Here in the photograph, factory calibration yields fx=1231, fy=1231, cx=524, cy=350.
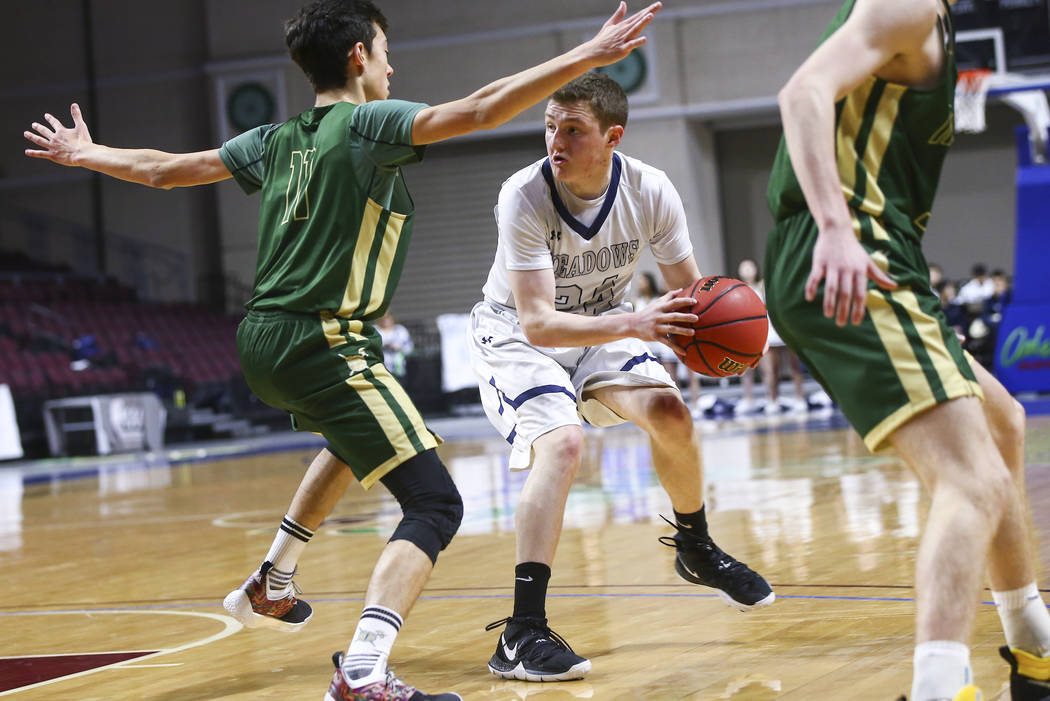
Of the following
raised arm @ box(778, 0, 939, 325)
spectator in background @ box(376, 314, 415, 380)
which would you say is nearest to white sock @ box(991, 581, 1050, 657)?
raised arm @ box(778, 0, 939, 325)

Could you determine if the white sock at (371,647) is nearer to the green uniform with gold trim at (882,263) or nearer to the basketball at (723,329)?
the basketball at (723,329)

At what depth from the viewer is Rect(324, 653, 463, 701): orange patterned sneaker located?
2.89 m

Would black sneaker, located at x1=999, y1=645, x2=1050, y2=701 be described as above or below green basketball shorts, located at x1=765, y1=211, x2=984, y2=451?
below

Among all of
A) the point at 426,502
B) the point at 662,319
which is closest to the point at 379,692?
the point at 426,502

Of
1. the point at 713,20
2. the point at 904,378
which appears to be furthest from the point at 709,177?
the point at 904,378

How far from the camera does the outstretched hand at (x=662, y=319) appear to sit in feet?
10.00

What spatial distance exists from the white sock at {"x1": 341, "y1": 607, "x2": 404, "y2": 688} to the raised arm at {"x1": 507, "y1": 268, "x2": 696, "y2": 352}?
0.91 m

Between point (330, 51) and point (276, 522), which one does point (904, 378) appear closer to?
point (330, 51)

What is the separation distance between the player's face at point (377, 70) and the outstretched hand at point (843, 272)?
150 cm

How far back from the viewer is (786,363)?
19.4m

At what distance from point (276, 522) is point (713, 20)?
1534 cm

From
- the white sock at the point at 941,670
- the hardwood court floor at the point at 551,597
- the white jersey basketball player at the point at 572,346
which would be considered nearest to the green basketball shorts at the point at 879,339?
the white sock at the point at 941,670

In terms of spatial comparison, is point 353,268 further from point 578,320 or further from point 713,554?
point 713,554

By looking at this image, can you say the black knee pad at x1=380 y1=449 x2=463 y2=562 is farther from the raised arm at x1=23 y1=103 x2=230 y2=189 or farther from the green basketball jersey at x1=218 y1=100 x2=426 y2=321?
the raised arm at x1=23 y1=103 x2=230 y2=189
